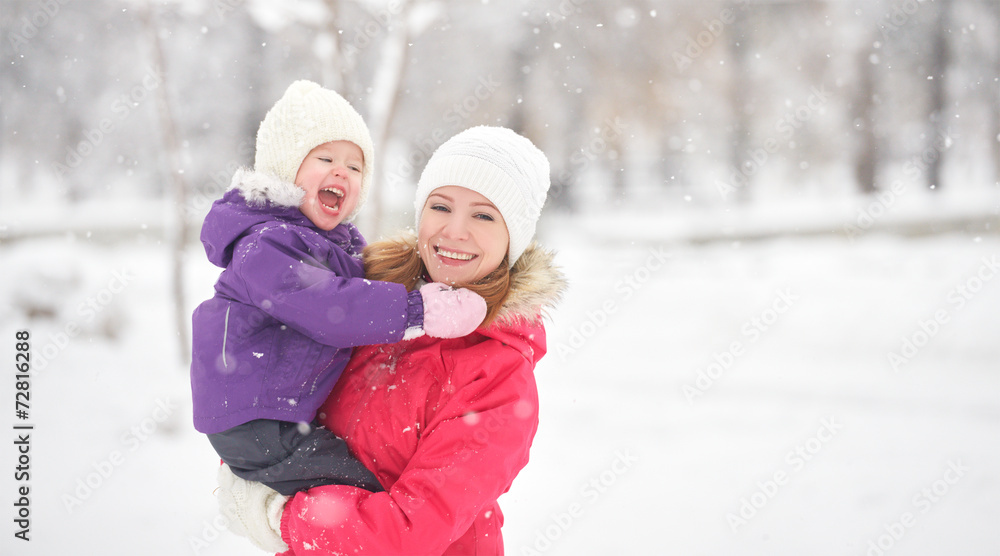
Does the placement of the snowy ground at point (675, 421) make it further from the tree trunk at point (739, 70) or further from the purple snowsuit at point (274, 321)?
the tree trunk at point (739, 70)

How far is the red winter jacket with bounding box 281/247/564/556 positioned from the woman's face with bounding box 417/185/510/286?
0.48ft

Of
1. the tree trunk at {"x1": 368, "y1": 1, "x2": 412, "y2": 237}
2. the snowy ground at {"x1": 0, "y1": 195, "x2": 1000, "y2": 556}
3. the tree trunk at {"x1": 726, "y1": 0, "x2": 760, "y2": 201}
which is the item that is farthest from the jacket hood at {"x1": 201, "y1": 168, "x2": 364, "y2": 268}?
the tree trunk at {"x1": 726, "y1": 0, "x2": 760, "y2": 201}

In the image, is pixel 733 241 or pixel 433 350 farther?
pixel 733 241

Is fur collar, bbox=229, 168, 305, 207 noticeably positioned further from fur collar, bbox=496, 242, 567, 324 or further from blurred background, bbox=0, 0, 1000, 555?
fur collar, bbox=496, 242, 567, 324

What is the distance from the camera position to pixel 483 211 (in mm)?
2162

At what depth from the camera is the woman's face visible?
2119 mm

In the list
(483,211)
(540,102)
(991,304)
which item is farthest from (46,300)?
(991,304)

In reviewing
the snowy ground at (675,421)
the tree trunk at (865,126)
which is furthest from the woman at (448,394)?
the tree trunk at (865,126)

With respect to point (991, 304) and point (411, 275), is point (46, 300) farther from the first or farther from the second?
point (991, 304)

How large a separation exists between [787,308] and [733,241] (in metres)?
6.45

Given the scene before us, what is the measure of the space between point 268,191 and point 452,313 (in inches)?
30.1

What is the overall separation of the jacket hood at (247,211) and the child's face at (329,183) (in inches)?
1.5

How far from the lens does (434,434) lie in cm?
185

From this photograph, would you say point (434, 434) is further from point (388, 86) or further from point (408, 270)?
point (388, 86)
